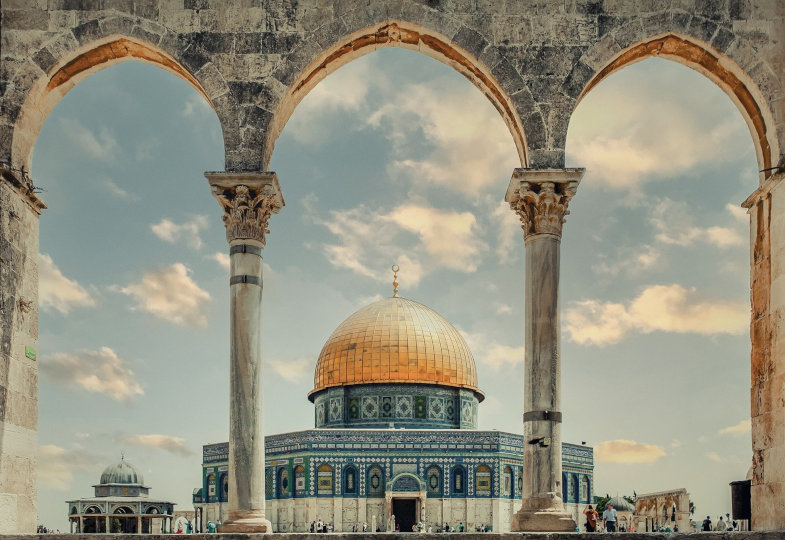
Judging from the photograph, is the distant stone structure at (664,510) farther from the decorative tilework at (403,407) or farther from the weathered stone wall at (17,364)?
the weathered stone wall at (17,364)

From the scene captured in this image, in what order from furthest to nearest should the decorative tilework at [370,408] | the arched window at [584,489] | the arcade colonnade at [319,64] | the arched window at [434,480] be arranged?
the arched window at [584,489]
the decorative tilework at [370,408]
the arched window at [434,480]
the arcade colonnade at [319,64]

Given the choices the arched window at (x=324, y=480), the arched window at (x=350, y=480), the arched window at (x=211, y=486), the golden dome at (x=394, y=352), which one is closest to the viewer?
the arched window at (x=324, y=480)

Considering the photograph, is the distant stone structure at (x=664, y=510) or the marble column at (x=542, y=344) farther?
the distant stone structure at (x=664, y=510)

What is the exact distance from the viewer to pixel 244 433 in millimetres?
11242

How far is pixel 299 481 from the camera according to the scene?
130ft

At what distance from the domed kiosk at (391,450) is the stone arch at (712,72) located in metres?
29.0

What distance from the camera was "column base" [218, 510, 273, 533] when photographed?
35.7ft

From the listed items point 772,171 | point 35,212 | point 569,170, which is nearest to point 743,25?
point 772,171

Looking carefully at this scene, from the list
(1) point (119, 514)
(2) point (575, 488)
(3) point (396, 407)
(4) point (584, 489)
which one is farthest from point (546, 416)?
(1) point (119, 514)

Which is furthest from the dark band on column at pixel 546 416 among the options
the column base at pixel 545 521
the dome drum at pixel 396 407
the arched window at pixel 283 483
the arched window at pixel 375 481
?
the dome drum at pixel 396 407

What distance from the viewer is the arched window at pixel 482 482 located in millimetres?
40188

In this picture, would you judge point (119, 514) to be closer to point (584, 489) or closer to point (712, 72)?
point (584, 489)

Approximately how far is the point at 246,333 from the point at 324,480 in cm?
2904

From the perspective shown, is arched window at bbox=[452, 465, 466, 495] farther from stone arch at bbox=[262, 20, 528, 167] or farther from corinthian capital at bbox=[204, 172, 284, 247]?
corinthian capital at bbox=[204, 172, 284, 247]
